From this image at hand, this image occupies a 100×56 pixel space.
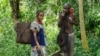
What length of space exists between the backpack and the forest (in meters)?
2.82

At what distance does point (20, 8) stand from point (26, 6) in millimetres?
1266

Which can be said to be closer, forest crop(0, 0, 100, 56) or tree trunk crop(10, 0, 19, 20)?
forest crop(0, 0, 100, 56)

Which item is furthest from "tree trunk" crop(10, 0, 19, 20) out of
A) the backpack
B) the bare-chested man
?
the backpack

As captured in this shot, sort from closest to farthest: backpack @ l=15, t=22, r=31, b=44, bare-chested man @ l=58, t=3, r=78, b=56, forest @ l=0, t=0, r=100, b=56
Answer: backpack @ l=15, t=22, r=31, b=44 < bare-chested man @ l=58, t=3, r=78, b=56 < forest @ l=0, t=0, r=100, b=56

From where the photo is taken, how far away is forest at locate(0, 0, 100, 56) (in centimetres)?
1018

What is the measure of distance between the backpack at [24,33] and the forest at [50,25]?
9.24 feet

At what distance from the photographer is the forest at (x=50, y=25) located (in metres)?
10.2

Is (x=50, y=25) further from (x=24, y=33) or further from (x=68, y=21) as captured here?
(x=24, y=33)

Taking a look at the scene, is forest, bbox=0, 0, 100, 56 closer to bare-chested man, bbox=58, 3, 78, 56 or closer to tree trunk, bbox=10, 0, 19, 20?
tree trunk, bbox=10, 0, 19, 20

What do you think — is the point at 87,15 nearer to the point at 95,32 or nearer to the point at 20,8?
the point at 95,32

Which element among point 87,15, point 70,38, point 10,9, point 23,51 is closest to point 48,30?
point 87,15

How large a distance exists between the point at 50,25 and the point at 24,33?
6345 millimetres

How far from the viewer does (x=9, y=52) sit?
1037cm

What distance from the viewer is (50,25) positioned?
13398mm
